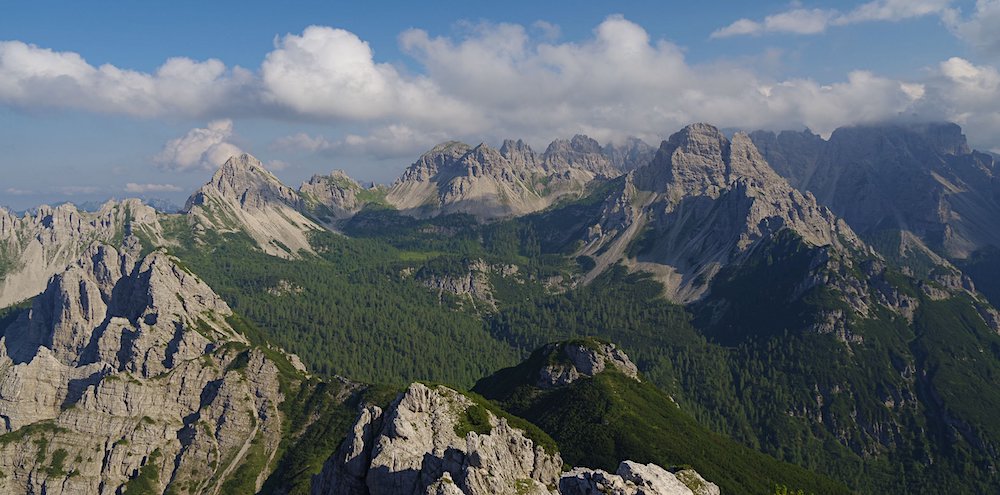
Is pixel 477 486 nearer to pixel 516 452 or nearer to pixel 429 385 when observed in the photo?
pixel 516 452

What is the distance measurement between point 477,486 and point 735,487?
12716 cm

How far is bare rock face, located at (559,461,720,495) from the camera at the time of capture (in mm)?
90000

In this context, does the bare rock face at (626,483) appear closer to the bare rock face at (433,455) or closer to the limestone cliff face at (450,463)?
the limestone cliff face at (450,463)

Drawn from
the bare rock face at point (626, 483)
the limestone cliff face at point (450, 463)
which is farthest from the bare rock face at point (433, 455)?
the bare rock face at point (626, 483)

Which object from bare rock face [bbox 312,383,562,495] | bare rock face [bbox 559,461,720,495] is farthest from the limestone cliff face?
bare rock face [bbox 559,461,720,495]

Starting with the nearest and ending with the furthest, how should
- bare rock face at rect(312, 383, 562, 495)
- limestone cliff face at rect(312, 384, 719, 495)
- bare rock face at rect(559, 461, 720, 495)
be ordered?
bare rock face at rect(559, 461, 720, 495) < limestone cliff face at rect(312, 384, 719, 495) < bare rock face at rect(312, 383, 562, 495)

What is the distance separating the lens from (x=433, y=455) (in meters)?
106

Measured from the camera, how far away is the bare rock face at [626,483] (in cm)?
9000

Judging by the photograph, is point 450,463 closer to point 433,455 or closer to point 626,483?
point 433,455

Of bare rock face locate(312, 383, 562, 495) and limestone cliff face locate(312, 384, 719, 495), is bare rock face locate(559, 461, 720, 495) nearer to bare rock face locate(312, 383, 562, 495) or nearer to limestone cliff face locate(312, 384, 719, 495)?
limestone cliff face locate(312, 384, 719, 495)

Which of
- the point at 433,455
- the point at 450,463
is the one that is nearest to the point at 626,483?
the point at 450,463

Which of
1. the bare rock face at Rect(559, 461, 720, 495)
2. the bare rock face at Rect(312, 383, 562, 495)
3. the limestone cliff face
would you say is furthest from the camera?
the bare rock face at Rect(312, 383, 562, 495)

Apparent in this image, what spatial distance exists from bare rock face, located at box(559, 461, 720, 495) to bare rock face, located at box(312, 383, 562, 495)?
8.89m

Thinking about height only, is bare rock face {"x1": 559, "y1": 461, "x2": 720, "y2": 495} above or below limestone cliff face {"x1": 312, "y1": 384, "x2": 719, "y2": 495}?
above
